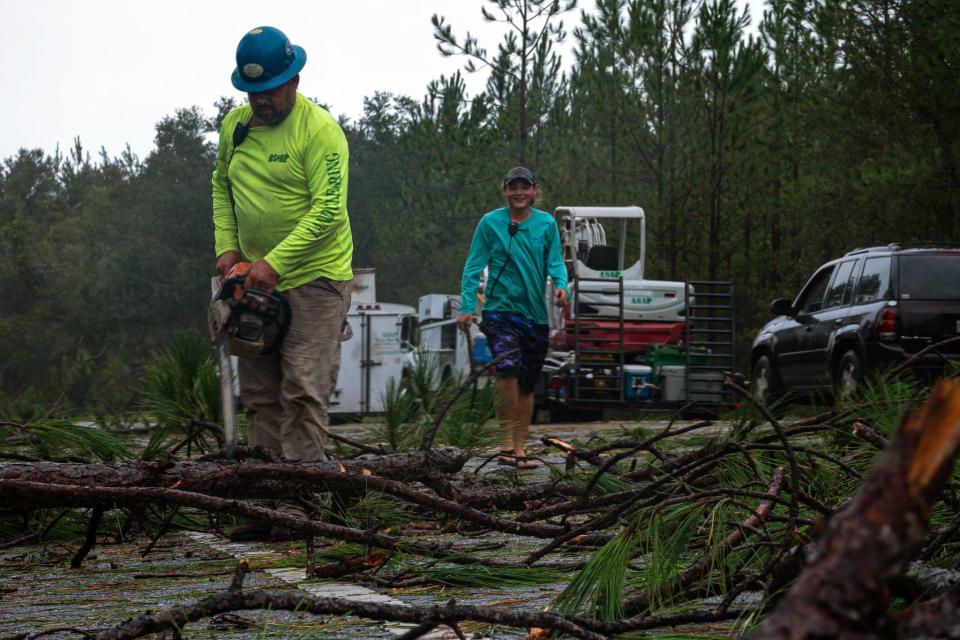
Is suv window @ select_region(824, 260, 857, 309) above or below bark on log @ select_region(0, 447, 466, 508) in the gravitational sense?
above

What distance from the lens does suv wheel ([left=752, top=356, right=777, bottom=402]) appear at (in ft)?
51.2

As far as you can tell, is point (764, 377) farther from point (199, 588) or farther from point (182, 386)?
point (199, 588)

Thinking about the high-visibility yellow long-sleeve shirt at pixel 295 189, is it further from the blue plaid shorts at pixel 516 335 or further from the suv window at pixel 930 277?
the suv window at pixel 930 277

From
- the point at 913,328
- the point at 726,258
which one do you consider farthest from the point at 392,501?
the point at 726,258

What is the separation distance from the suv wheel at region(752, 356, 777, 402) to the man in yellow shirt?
10383 millimetres

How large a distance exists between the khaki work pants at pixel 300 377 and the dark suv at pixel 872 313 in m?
6.44

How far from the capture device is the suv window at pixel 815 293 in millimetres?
14180

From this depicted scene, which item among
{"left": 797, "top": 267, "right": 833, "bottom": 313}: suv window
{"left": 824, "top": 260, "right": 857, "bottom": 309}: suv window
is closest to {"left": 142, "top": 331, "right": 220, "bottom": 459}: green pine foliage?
{"left": 824, "top": 260, "right": 857, "bottom": 309}: suv window

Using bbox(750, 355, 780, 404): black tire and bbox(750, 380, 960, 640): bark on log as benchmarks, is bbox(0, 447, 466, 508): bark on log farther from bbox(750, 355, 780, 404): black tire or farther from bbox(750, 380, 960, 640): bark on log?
bbox(750, 355, 780, 404): black tire

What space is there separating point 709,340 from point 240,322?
1463 centimetres

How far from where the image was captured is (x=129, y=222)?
61406 millimetres

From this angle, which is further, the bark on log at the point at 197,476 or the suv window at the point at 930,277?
the suv window at the point at 930,277

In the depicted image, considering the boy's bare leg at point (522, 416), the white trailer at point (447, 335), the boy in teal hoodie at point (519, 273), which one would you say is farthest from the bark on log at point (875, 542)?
the white trailer at point (447, 335)

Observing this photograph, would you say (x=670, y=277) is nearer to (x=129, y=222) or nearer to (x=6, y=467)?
→ (x=6, y=467)
